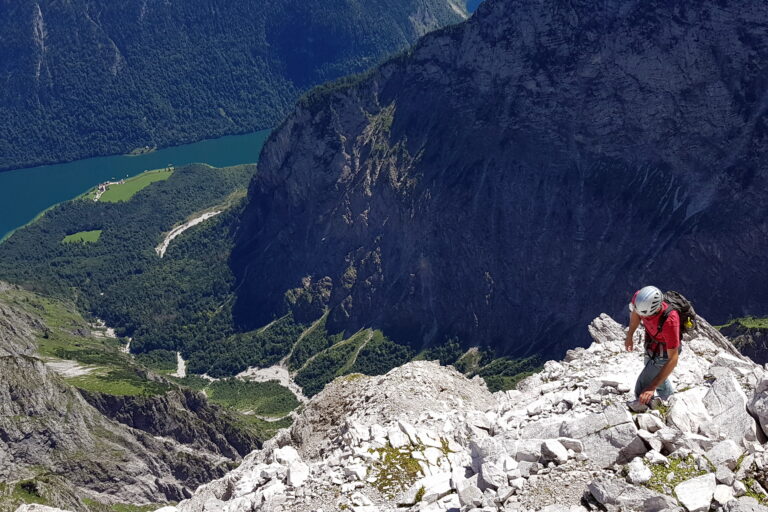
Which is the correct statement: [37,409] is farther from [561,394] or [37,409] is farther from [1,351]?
[561,394]

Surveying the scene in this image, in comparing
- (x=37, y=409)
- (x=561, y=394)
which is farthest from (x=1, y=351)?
(x=561, y=394)

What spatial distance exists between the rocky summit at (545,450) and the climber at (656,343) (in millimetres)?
855

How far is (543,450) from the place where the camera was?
107ft

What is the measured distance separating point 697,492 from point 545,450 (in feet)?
20.2

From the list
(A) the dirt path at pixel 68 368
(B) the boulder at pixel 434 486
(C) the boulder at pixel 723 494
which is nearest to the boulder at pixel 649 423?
(C) the boulder at pixel 723 494

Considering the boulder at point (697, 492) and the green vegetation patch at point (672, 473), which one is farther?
the green vegetation patch at point (672, 473)

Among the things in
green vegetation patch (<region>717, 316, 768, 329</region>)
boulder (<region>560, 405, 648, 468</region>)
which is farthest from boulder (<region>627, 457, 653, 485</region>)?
green vegetation patch (<region>717, 316, 768, 329</region>)

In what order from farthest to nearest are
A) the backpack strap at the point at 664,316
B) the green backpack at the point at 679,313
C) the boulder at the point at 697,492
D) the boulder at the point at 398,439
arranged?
the boulder at the point at 398,439 < the green backpack at the point at 679,313 < the backpack strap at the point at 664,316 < the boulder at the point at 697,492

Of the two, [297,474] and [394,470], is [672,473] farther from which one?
[297,474]

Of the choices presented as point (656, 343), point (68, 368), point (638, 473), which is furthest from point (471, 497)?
point (68, 368)

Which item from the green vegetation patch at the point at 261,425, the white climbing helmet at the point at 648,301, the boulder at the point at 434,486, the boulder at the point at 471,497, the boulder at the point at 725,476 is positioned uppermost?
the white climbing helmet at the point at 648,301

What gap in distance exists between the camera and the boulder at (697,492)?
2767cm

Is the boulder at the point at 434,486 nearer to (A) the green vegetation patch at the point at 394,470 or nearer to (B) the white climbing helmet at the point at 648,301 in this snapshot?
(A) the green vegetation patch at the point at 394,470

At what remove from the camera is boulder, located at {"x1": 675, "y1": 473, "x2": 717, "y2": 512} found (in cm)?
2767
